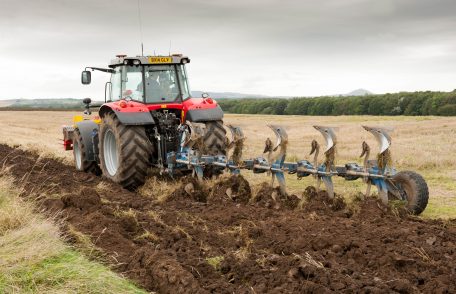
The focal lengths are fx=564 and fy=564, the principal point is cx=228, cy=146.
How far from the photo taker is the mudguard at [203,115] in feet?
32.6

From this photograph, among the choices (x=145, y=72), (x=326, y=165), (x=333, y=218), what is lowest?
(x=333, y=218)

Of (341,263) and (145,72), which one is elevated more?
(145,72)

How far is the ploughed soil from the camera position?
14.4 ft

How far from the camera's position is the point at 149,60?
1028 cm

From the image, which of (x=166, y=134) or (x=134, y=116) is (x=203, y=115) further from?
(x=134, y=116)

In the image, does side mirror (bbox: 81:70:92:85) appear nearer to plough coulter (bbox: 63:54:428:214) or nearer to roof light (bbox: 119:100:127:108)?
plough coulter (bbox: 63:54:428:214)

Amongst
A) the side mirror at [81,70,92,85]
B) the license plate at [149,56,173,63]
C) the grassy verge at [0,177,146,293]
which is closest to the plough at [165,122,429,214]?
the license plate at [149,56,173,63]

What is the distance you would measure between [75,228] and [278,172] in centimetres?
333

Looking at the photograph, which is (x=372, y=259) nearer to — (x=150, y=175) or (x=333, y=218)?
(x=333, y=218)

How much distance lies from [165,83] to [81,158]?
2.62 meters

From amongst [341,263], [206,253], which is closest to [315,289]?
[341,263]

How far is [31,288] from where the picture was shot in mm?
4062

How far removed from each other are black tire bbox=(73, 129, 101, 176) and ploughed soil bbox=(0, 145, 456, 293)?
306cm

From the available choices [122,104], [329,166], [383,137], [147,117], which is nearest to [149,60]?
[122,104]
